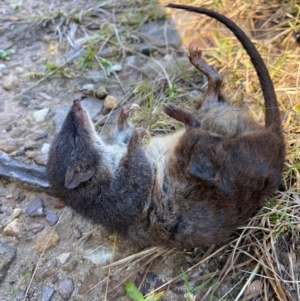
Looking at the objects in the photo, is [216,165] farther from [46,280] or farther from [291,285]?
[46,280]

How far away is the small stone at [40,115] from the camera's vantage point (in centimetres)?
416

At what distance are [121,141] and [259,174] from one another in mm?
1305

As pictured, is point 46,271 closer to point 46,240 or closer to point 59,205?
point 46,240

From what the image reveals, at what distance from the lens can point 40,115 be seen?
13.7ft

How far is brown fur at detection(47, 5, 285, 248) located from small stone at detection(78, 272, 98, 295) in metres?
0.34

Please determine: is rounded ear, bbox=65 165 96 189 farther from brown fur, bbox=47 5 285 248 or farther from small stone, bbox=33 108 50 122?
small stone, bbox=33 108 50 122

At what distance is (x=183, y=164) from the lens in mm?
3072

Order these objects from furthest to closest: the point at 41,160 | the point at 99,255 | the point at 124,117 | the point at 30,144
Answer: the point at 30,144 < the point at 41,160 < the point at 124,117 < the point at 99,255

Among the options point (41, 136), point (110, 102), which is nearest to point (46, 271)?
point (41, 136)

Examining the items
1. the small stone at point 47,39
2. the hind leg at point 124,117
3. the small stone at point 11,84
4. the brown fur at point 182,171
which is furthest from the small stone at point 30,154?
the small stone at point 47,39

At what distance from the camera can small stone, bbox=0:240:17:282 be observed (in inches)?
124

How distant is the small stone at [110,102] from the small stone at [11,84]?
3.05 ft

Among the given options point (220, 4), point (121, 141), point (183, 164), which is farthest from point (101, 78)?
point (183, 164)

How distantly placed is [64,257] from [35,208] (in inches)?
20.0
